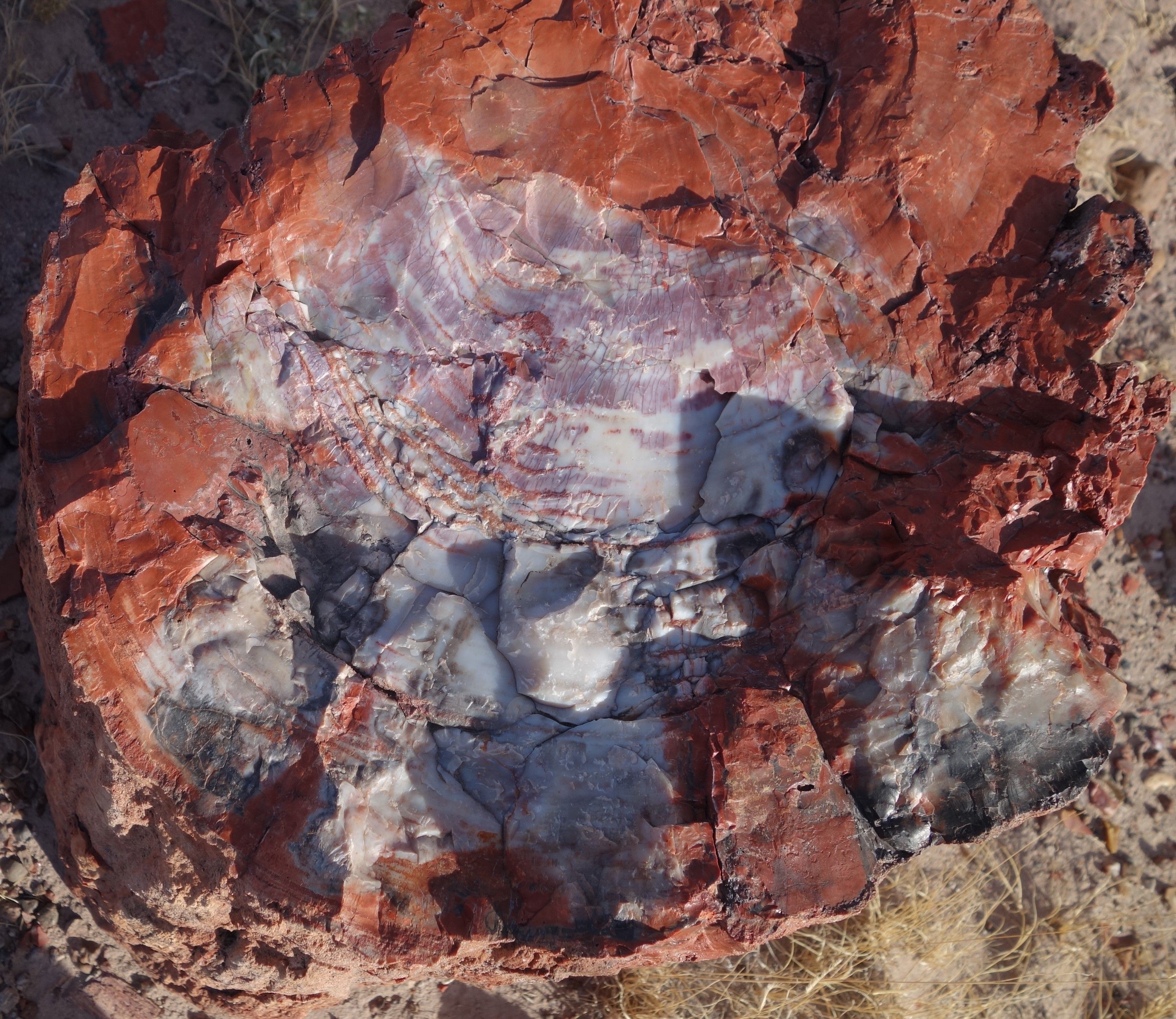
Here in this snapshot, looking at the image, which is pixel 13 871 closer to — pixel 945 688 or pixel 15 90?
pixel 15 90

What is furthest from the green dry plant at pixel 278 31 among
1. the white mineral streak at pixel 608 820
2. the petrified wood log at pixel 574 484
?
the white mineral streak at pixel 608 820

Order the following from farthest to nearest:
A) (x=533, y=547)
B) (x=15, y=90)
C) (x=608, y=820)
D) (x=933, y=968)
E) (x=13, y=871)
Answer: (x=933, y=968), (x=15, y=90), (x=13, y=871), (x=533, y=547), (x=608, y=820)

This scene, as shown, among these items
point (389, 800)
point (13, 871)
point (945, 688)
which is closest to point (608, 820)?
point (389, 800)

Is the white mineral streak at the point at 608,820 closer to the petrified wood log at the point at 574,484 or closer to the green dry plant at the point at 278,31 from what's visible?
the petrified wood log at the point at 574,484

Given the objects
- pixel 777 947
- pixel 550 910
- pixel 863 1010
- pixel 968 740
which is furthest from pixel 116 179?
pixel 863 1010

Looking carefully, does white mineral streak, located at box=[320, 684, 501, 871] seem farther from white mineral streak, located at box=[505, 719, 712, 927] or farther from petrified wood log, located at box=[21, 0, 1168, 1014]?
white mineral streak, located at box=[505, 719, 712, 927]

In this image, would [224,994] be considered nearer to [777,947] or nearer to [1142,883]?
[777,947]
